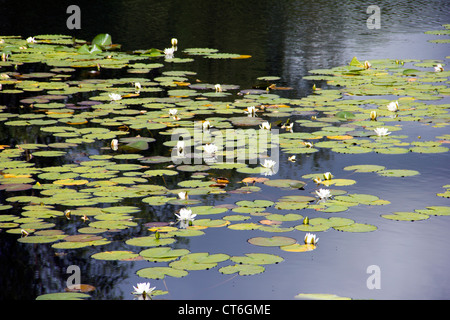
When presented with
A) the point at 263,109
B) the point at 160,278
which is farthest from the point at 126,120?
the point at 160,278

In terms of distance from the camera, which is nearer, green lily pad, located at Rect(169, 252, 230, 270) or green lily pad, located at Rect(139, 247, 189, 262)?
green lily pad, located at Rect(169, 252, 230, 270)

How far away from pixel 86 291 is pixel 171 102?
4415 mm

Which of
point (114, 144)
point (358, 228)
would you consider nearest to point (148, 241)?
point (358, 228)

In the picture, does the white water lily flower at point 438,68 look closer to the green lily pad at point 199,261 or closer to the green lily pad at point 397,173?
the green lily pad at point 397,173

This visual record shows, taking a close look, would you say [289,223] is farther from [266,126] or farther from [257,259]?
[266,126]

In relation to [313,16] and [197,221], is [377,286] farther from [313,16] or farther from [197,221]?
[313,16]

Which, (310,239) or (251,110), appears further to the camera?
(251,110)

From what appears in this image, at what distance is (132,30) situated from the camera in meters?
13.6

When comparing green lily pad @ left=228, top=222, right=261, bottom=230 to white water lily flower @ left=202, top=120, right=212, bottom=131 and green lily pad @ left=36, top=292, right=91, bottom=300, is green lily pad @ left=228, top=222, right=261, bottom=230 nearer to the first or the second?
green lily pad @ left=36, top=292, right=91, bottom=300

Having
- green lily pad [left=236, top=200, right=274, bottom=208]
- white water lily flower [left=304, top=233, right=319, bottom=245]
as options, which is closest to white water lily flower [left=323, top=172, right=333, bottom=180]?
green lily pad [left=236, top=200, right=274, bottom=208]

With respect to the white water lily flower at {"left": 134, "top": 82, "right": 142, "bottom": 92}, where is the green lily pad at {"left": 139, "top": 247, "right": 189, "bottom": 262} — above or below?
below

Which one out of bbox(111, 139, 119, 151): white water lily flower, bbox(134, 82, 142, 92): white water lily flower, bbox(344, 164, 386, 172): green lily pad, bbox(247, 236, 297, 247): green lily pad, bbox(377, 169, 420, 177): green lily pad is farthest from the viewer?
bbox(134, 82, 142, 92): white water lily flower

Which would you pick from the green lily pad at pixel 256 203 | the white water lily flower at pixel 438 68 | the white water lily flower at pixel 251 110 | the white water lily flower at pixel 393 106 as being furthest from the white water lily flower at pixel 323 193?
the white water lily flower at pixel 438 68

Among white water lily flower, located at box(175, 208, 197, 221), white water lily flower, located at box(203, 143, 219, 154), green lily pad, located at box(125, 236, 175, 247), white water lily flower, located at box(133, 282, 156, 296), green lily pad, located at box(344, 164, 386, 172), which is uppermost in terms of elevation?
white water lily flower, located at box(203, 143, 219, 154)
